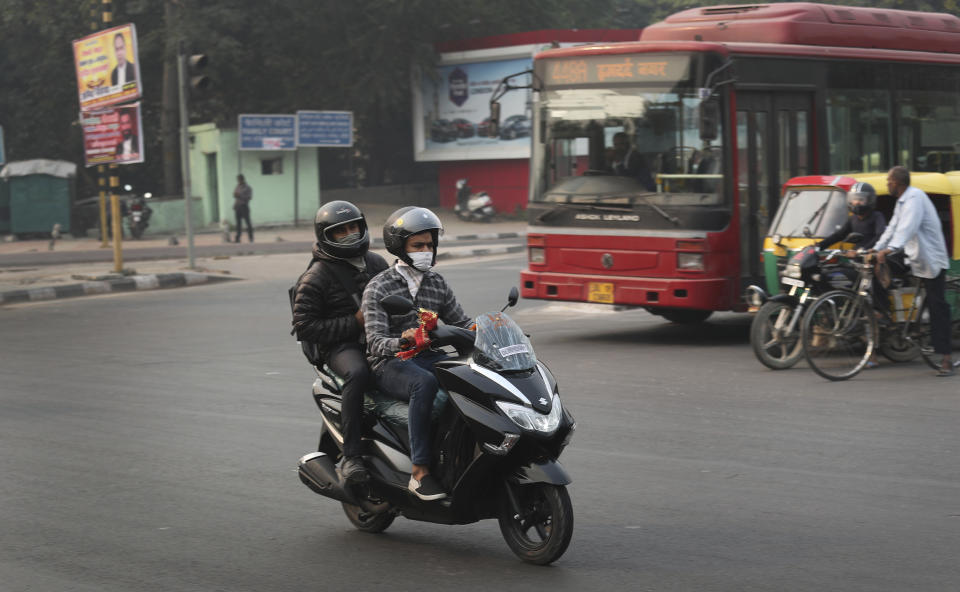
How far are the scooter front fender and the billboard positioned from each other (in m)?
18.6

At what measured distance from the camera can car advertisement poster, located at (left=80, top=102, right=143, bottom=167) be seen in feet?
74.7

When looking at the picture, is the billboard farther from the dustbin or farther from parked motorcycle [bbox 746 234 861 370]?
parked motorcycle [bbox 746 234 861 370]

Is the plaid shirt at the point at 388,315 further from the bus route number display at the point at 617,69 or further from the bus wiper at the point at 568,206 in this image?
the bus route number display at the point at 617,69

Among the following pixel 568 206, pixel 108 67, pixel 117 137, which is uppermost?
pixel 108 67

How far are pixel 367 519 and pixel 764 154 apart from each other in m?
8.53

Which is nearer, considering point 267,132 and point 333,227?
point 333,227

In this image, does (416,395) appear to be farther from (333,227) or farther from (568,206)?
(568,206)

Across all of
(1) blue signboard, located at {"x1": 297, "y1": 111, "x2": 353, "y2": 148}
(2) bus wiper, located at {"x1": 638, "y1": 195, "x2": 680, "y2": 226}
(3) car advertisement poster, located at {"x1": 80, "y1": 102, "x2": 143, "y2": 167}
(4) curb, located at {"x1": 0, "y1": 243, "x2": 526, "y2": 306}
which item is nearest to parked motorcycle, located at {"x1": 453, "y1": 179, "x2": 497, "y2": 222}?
(1) blue signboard, located at {"x1": 297, "y1": 111, "x2": 353, "y2": 148}

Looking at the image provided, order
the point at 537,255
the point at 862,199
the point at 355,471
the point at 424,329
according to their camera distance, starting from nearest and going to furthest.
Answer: the point at 424,329 < the point at 355,471 < the point at 862,199 < the point at 537,255

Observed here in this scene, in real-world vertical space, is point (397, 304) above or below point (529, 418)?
above

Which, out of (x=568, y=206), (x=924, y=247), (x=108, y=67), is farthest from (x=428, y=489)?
(x=108, y=67)

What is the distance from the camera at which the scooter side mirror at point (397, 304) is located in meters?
5.23

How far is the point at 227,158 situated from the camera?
39.9 meters

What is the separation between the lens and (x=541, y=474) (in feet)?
16.8
